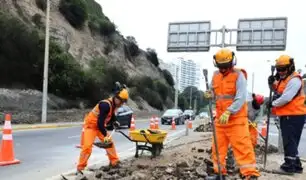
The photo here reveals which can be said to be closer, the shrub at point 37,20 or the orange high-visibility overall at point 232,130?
the orange high-visibility overall at point 232,130

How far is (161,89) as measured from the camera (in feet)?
220

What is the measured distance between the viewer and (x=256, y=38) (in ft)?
82.9

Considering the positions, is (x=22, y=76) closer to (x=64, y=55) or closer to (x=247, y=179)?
(x=64, y=55)

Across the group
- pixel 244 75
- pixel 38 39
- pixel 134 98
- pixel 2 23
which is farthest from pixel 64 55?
pixel 244 75

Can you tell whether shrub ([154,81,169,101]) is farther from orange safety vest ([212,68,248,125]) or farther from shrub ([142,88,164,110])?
orange safety vest ([212,68,248,125])

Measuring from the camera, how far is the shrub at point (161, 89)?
6497 cm

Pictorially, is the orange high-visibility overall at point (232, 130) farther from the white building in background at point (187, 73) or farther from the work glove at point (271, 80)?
the white building in background at point (187, 73)

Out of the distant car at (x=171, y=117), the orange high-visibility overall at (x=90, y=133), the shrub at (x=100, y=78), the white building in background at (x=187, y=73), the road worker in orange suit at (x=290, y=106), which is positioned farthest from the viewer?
the white building in background at (x=187, y=73)

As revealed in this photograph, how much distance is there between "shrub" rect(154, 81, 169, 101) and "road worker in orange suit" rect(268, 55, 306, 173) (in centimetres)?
5651

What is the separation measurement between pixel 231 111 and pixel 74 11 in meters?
42.0

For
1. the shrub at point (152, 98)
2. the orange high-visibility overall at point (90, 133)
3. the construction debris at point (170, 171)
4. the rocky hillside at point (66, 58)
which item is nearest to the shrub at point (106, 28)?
the rocky hillside at point (66, 58)

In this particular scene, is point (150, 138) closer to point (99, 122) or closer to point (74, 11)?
A: point (99, 122)

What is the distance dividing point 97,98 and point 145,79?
23.0 m

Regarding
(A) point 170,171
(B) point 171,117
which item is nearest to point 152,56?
(B) point 171,117
